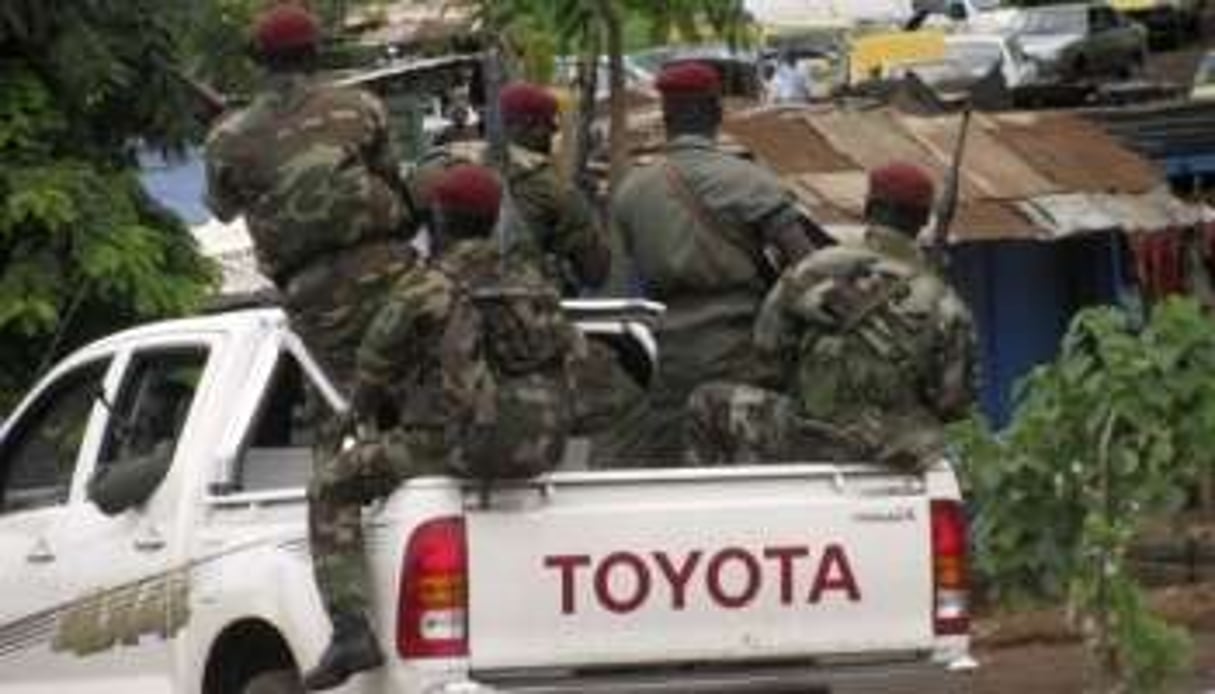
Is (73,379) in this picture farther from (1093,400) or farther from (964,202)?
(964,202)

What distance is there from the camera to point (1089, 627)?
9516 mm

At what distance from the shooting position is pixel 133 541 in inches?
333

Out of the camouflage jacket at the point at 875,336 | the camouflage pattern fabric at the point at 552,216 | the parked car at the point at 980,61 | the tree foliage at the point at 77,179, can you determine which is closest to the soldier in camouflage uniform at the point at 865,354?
the camouflage jacket at the point at 875,336

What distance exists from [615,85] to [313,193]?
6.21 meters

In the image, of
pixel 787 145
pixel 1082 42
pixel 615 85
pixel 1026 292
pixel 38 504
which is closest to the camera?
pixel 38 504

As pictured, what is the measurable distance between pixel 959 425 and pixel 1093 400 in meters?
0.59

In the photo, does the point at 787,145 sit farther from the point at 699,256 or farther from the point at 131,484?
the point at 131,484

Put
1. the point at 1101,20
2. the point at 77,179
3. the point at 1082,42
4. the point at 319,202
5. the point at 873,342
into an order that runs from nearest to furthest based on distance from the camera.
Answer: the point at 873,342, the point at 319,202, the point at 77,179, the point at 1082,42, the point at 1101,20

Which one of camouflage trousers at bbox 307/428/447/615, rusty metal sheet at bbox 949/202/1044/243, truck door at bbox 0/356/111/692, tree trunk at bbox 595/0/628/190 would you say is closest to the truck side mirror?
truck door at bbox 0/356/111/692

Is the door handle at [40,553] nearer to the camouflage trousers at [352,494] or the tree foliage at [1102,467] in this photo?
the camouflage trousers at [352,494]

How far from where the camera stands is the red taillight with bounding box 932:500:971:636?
765cm

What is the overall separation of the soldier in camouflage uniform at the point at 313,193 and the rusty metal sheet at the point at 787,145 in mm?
8091

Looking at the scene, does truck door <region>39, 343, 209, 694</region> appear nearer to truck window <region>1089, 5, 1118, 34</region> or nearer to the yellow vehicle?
the yellow vehicle

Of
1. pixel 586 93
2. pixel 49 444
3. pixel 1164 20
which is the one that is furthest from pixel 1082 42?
pixel 49 444
